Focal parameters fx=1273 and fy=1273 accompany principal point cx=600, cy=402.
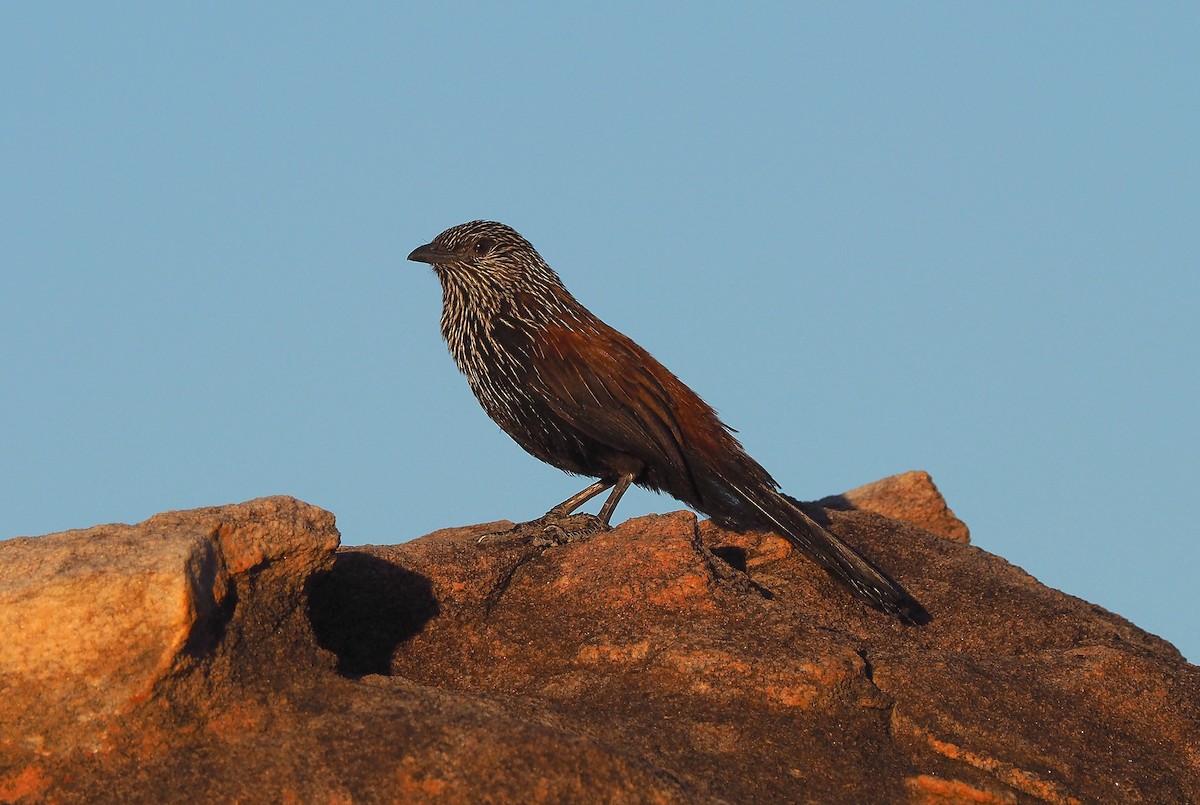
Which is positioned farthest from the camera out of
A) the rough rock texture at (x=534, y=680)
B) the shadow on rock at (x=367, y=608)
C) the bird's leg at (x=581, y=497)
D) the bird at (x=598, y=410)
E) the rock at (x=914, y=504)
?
the rock at (x=914, y=504)

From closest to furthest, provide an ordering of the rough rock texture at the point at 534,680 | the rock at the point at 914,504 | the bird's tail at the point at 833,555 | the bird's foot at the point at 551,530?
the rough rock texture at the point at 534,680 < the bird's tail at the point at 833,555 < the bird's foot at the point at 551,530 < the rock at the point at 914,504

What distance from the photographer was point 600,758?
471 centimetres

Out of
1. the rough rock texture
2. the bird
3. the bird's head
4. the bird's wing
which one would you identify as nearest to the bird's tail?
the bird

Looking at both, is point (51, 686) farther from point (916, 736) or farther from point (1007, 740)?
point (1007, 740)

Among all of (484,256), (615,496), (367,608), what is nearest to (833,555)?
(615,496)

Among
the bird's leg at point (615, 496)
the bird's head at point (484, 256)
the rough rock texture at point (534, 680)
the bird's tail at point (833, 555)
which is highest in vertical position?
the bird's head at point (484, 256)

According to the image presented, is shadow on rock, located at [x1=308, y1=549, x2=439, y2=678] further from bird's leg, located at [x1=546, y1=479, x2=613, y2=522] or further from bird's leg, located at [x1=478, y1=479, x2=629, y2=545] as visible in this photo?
bird's leg, located at [x1=546, y1=479, x2=613, y2=522]

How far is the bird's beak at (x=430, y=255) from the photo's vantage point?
9281 mm

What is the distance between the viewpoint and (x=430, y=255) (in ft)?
30.7

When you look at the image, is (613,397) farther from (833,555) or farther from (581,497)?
(833,555)

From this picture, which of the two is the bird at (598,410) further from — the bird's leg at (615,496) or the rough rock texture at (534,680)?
the rough rock texture at (534,680)

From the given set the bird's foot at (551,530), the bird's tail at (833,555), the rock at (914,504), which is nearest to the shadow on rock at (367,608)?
the bird's foot at (551,530)

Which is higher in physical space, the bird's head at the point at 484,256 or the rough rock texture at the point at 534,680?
the bird's head at the point at 484,256

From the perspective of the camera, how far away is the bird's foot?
7352 mm
